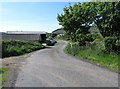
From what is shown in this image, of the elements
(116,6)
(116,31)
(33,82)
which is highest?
(116,6)

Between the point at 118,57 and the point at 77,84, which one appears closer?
the point at 77,84

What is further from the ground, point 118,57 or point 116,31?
point 116,31

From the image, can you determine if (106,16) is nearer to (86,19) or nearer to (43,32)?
(86,19)

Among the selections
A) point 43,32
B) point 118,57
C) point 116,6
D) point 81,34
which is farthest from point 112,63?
point 43,32

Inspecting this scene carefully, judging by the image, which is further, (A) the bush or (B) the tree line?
(B) the tree line

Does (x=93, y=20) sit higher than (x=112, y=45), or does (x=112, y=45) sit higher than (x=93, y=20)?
(x=93, y=20)

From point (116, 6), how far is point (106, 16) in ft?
8.52

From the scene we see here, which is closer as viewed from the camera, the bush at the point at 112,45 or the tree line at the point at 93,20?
the bush at the point at 112,45

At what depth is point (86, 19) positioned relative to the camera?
123 ft

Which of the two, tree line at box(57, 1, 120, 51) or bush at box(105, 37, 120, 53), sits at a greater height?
tree line at box(57, 1, 120, 51)

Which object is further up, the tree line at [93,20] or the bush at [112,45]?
the tree line at [93,20]

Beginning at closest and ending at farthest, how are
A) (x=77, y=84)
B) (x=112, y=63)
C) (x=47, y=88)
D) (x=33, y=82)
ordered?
1. (x=47, y=88)
2. (x=77, y=84)
3. (x=33, y=82)
4. (x=112, y=63)

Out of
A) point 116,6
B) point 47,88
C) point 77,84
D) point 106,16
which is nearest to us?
point 47,88

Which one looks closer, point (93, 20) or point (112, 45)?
point (112, 45)
